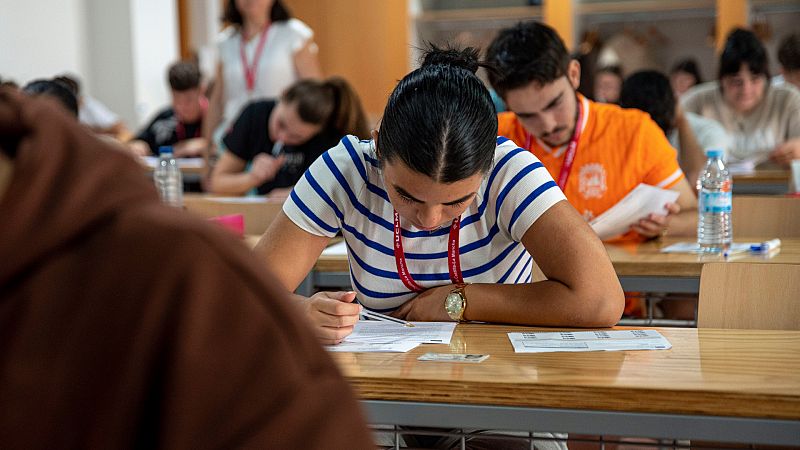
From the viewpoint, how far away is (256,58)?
5.17m

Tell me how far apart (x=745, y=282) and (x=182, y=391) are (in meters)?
1.59

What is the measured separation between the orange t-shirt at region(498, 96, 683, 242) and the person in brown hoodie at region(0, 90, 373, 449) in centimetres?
255

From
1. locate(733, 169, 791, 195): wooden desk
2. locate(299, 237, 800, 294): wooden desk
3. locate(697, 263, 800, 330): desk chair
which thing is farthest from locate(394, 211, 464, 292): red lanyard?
locate(733, 169, 791, 195): wooden desk

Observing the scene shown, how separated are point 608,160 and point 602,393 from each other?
5.75 feet

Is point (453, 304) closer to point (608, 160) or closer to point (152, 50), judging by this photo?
point (608, 160)

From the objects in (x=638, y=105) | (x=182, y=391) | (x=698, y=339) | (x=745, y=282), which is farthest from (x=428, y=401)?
(x=638, y=105)

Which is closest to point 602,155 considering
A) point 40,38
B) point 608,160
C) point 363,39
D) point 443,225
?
point 608,160

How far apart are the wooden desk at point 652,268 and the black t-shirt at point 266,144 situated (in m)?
1.58

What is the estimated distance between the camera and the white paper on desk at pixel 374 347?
1.58 metres

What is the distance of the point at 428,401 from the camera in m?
1.37

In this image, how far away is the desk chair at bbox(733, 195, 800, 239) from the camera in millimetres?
2918

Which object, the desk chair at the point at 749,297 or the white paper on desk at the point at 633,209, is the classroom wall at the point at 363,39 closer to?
the white paper on desk at the point at 633,209

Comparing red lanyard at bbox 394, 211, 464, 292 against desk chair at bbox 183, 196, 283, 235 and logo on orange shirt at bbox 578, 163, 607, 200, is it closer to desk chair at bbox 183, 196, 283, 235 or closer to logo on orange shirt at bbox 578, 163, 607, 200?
logo on orange shirt at bbox 578, 163, 607, 200

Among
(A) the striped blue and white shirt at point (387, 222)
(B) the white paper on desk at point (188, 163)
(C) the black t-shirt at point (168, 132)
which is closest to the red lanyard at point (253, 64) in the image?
(B) the white paper on desk at point (188, 163)
